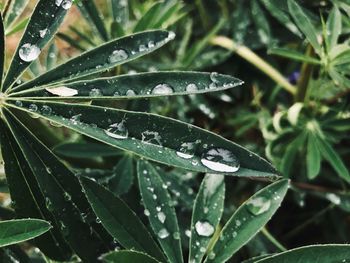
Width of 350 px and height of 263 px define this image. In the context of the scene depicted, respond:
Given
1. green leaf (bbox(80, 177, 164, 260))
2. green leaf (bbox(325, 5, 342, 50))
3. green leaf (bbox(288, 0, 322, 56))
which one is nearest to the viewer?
green leaf (bbox(80, 177, 164, 260))

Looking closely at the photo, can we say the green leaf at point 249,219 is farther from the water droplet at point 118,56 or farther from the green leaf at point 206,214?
the water droplet at point 118,56

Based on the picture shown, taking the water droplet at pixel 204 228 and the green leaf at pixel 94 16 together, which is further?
the green leaf at pixel 94 16

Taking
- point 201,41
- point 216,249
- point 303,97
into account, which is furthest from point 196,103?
point 216,249

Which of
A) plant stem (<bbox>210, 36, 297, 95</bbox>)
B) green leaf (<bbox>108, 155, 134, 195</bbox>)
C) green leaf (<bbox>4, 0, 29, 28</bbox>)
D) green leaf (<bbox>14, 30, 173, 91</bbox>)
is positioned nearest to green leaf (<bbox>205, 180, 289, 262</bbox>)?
green leaf (<bbox>14, 30, 173, 91</bbox>)

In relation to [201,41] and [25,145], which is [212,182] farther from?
[201,41]

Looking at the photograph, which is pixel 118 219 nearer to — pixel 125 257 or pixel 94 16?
pixel 125 257

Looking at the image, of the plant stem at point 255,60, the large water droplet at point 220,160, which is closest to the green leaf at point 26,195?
Answer: the large water droplet at point 220,160

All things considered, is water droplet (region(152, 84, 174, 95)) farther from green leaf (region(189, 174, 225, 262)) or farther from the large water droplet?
green leaf (region(189, 174, 225, 262))
